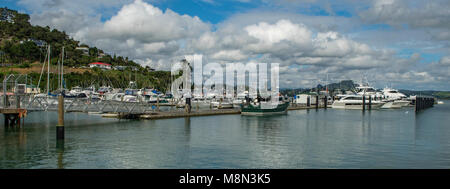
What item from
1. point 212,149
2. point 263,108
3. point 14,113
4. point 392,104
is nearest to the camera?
point 212,149

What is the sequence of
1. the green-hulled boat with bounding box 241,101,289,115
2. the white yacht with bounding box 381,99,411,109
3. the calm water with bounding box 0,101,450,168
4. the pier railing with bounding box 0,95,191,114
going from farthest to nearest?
1. the white yacht with bounding box 381,99,411,109
2. the green-hulled boat with bounding box 241,101,289,115
3. the pier railing with bounding box 0,95,191,114
4. the calm water with bounding box 0,101,450,168

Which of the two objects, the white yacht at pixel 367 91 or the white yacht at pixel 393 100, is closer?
the white yacht at pixel 393 100

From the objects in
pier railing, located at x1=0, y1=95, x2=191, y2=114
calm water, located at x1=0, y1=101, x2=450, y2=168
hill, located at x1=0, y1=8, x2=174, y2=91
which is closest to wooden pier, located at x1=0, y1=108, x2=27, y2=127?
pier railing, located at x1=0, y1=95, x2=191, y2=114

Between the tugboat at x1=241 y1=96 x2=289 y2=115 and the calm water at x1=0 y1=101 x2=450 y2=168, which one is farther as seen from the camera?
the tugboat at x1=241 y1=96 x2=289 y2=115

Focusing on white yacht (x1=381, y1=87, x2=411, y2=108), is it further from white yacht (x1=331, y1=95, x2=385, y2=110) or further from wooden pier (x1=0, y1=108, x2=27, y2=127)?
wooden pier (x1=0, y1=108, x2=27, y2=127)

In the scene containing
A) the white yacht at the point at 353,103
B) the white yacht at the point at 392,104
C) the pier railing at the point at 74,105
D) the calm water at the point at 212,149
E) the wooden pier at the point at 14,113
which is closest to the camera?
the calm water at the point at 212,149

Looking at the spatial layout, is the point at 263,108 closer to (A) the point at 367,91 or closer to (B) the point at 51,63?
(A) the point at 367,91

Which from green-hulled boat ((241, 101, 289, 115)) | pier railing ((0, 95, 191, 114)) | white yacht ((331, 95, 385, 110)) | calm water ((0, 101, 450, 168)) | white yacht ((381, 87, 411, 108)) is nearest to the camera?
calm water ((0, 101, 450, 168))

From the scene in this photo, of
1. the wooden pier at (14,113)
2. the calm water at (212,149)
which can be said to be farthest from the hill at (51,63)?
the calm water at (212,149)

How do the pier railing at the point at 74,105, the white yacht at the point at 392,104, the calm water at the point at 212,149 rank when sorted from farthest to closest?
the white yacht at the point at 392,104, the pier railing at the point at 74,105, the calm water at the point at 212,149

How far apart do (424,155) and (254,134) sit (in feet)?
56.9

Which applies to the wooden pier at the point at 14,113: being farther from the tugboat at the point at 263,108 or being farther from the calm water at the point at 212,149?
the tugboat at the point at 263,108

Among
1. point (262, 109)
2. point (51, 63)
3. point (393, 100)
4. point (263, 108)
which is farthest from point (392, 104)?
point (51, 63)
